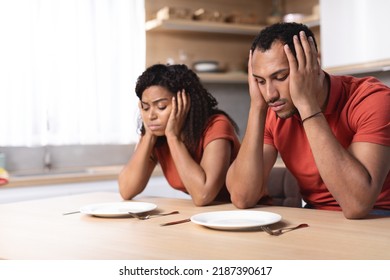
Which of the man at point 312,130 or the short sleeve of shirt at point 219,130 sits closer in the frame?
the man at point 312,130

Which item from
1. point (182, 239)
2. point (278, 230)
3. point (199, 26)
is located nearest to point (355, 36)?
point (199, 26)

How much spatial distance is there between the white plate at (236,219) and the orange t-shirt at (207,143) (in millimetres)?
503

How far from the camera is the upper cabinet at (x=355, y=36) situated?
320 centimetres

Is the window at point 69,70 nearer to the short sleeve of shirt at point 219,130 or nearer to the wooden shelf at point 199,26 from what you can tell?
the wooden shelf at point 199,26

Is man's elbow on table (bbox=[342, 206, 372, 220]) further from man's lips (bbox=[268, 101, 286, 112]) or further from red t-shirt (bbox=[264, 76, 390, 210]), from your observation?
man's lips (bbox=[268, 101, 286, 112])

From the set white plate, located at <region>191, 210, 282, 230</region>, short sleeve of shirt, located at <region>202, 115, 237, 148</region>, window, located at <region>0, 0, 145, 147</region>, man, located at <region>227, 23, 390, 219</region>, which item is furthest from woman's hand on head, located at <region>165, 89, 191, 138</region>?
window, located at <region>0, 0, 145, 147</region>

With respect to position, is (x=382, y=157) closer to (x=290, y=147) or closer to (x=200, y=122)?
(x=290, y=147)

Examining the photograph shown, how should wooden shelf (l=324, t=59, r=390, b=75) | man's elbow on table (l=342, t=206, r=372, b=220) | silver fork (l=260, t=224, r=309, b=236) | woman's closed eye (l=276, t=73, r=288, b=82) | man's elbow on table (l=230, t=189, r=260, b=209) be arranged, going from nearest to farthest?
silver fork (l=260, t=224, r=309, b=236), man's elbow on table (l=342, t=206, r=372, b=220), woman's closed eye (l=276, t=73, r=288, b=82), man's elbow on table (l=230, t=189, r=260, b=209), wooden shelf (l=324, t=59, r=390, b=75)

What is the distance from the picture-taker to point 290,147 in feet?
5.65

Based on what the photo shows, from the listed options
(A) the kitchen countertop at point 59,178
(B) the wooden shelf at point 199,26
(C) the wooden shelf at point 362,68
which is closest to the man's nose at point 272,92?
(A) the kitchen countertop at point 59,178

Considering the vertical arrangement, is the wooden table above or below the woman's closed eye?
below

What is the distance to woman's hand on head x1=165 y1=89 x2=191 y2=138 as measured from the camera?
6.43 ft

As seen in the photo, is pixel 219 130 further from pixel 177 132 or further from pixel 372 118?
pixel 372 118

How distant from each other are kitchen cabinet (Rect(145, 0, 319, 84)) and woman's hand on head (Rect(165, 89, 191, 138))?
1.58 metres
